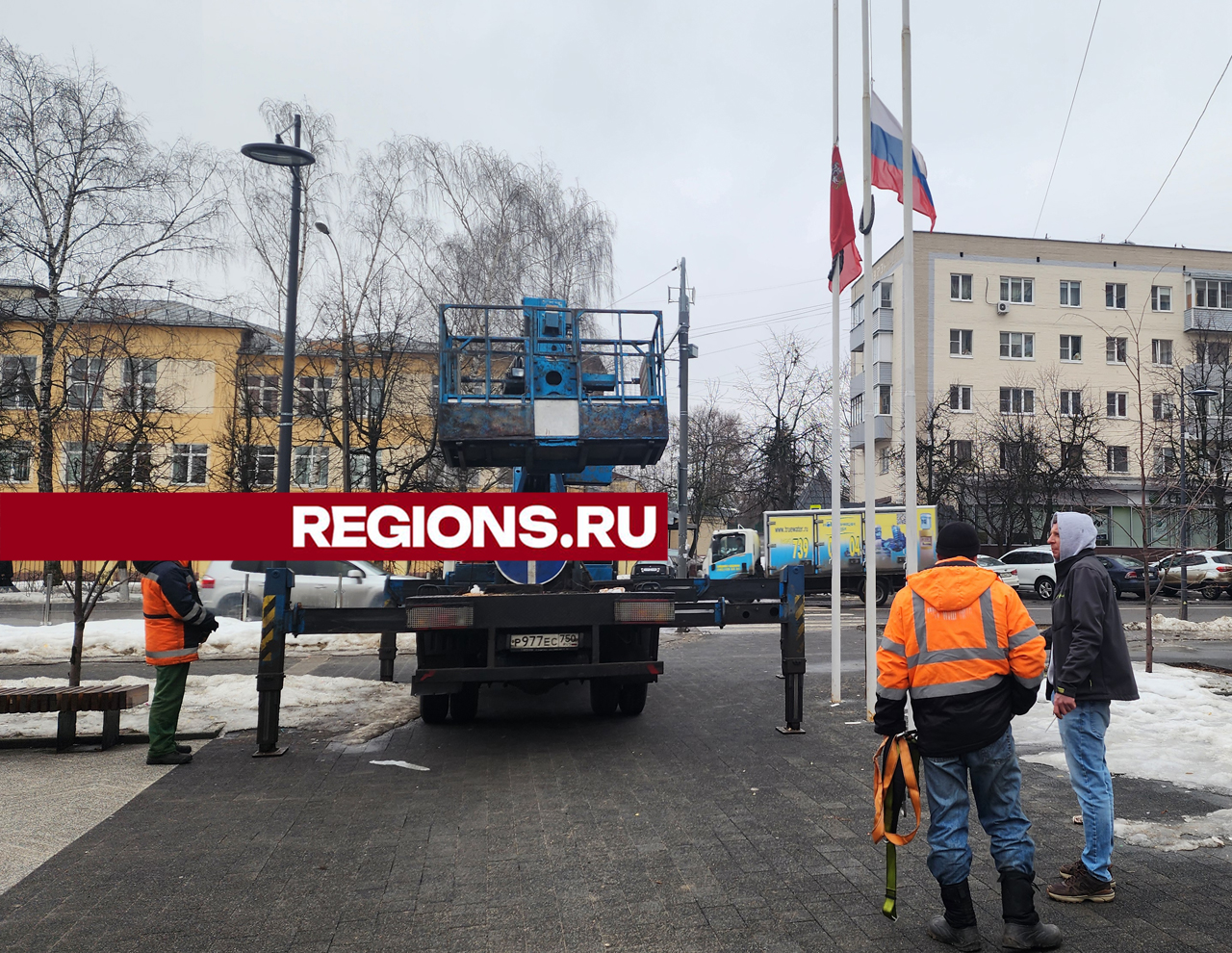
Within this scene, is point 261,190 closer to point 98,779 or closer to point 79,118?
point 79,118

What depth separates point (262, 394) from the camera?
3238 cm

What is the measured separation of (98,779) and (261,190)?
23378 mm

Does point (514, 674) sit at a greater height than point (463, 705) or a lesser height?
greater

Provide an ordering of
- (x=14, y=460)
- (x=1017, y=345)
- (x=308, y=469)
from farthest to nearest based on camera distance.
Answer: (x=1017, y=345), (x=308, y=469), (x=14, y=460)

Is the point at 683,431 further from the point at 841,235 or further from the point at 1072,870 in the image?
the point at 1072,870

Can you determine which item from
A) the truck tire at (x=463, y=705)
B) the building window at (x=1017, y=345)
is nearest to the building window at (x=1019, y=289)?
the building window at (x=1017, y=345)

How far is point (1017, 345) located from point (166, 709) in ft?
148

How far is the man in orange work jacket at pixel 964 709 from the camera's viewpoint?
377 centimetres

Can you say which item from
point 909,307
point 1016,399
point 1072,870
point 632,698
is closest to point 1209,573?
point 1016,399

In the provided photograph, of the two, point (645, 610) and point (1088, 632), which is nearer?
point (1088, 632)

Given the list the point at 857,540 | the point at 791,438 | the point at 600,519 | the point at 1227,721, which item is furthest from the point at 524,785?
the point at 791,438

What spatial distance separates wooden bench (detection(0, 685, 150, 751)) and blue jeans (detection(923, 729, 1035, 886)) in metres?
6.30

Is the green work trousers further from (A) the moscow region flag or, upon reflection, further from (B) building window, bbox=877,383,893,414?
(B) building window, bbox=877,383,893,414

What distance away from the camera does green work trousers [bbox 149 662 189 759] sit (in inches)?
280
